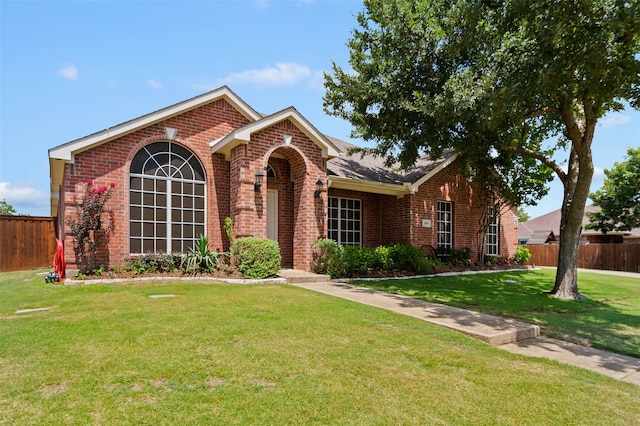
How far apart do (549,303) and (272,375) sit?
7.83m

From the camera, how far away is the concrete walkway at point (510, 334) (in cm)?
471

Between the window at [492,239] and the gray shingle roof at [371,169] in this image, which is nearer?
the gray shingle roof at [371,169]

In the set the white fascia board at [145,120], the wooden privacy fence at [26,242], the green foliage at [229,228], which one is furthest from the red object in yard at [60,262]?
the wooden privacy fence at [26,242]

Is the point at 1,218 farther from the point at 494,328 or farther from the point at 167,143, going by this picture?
the point at 494,328

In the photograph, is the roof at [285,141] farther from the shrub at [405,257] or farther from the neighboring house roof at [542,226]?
the neighboring house roof at [542,226]

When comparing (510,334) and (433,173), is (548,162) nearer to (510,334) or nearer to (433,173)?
(433,173)

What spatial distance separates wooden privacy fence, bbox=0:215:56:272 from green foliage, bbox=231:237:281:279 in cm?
1070

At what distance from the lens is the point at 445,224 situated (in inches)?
634

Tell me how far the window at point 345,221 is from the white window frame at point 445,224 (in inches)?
135

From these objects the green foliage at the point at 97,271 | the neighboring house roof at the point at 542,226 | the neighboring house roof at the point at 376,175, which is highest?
the neighboring house roof at the point at 376,175

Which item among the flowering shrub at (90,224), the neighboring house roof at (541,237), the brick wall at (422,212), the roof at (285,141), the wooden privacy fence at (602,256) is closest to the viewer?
the flowering shrub at (90,224)

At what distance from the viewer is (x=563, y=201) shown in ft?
35.8

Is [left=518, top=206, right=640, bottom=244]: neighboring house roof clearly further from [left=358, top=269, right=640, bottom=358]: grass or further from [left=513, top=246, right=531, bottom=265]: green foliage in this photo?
[left=358, top=269, right=640, bottom=358]: grass

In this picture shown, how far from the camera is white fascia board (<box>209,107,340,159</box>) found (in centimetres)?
1029
